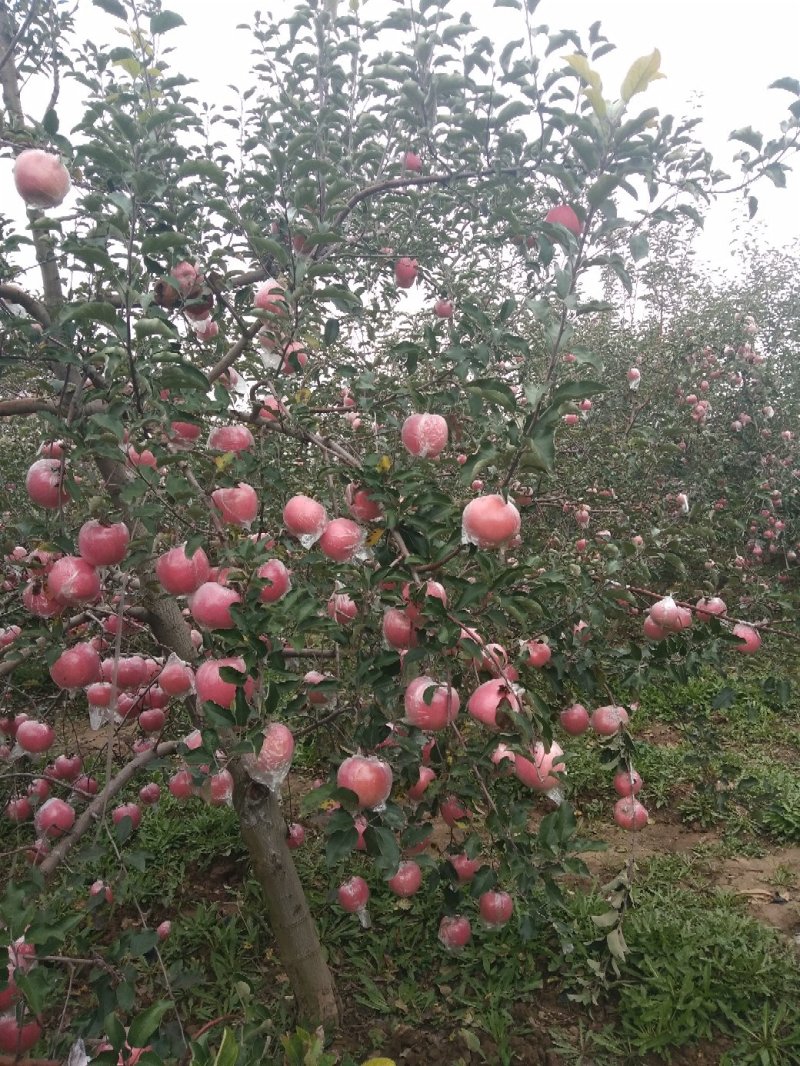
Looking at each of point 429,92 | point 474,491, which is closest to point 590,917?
point 474,491

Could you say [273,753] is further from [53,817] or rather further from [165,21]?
[165,21]

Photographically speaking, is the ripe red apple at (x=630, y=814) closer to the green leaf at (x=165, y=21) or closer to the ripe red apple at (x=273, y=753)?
the ripe red apple at (x=273, y=753)

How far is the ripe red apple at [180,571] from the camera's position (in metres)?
1.34

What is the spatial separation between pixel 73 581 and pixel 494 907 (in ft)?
4.23

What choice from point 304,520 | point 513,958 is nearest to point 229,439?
point 304,520

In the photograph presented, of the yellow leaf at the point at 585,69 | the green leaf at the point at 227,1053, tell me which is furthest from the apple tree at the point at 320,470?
the green leaf at the point at 227,1053

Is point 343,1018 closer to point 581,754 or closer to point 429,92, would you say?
Answer: point 581,754

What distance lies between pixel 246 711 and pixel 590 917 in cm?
177

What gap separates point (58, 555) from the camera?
5.46 ft

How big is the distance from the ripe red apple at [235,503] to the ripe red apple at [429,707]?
0.49 meters

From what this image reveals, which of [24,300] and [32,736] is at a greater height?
[24,300]

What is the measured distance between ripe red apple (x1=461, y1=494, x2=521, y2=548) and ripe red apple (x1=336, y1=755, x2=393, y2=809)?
472mm

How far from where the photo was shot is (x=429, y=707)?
1.27 m

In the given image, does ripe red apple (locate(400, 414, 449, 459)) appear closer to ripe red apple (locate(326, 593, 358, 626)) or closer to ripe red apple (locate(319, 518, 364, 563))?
ripe red apple (locate(319, 518, 364, 563))
